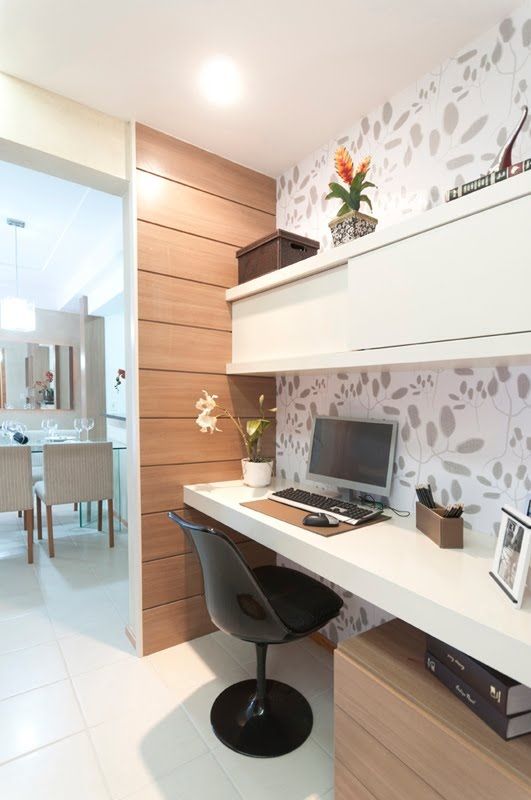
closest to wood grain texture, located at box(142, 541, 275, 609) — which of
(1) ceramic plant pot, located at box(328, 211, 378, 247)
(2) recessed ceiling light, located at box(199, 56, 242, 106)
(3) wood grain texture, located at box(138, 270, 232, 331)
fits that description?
(3) wood grain texture, located at box(138, 270, 232, 331)

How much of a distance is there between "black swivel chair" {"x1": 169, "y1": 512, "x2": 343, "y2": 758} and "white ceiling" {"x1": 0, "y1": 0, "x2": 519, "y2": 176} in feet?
5.82

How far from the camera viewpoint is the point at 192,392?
7.25ft

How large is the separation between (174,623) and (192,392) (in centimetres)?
123

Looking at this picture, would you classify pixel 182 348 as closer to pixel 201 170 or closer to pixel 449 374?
pixel 201 170

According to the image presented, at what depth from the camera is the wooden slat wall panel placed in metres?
2.07

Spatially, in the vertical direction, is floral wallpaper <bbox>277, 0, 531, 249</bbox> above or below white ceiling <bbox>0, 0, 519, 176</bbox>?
below

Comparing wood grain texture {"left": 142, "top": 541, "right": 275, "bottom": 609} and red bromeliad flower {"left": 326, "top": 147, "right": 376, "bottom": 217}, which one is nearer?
red bromeliad flower {"left": 326, "top": 147, "right": 376, "bottom": 217}

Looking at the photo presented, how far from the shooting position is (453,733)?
38.0 inches

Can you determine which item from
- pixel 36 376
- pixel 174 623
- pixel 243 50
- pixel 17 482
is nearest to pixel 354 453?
pixel 174 623

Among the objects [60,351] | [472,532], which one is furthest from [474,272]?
[60,351]

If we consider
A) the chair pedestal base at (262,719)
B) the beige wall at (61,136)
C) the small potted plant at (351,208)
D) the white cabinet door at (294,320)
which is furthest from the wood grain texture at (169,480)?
the beige wall at (61,136)

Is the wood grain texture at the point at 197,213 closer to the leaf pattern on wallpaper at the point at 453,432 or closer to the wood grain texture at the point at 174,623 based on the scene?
the leaf pattern on wallpaper at the point at 453,432

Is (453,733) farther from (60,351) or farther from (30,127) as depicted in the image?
Result: (60,351)

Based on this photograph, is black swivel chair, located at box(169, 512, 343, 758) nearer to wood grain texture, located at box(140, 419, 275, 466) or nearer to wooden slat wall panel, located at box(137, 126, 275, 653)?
wooden slat wall panel, located at box(137, 126, 275, 653)
